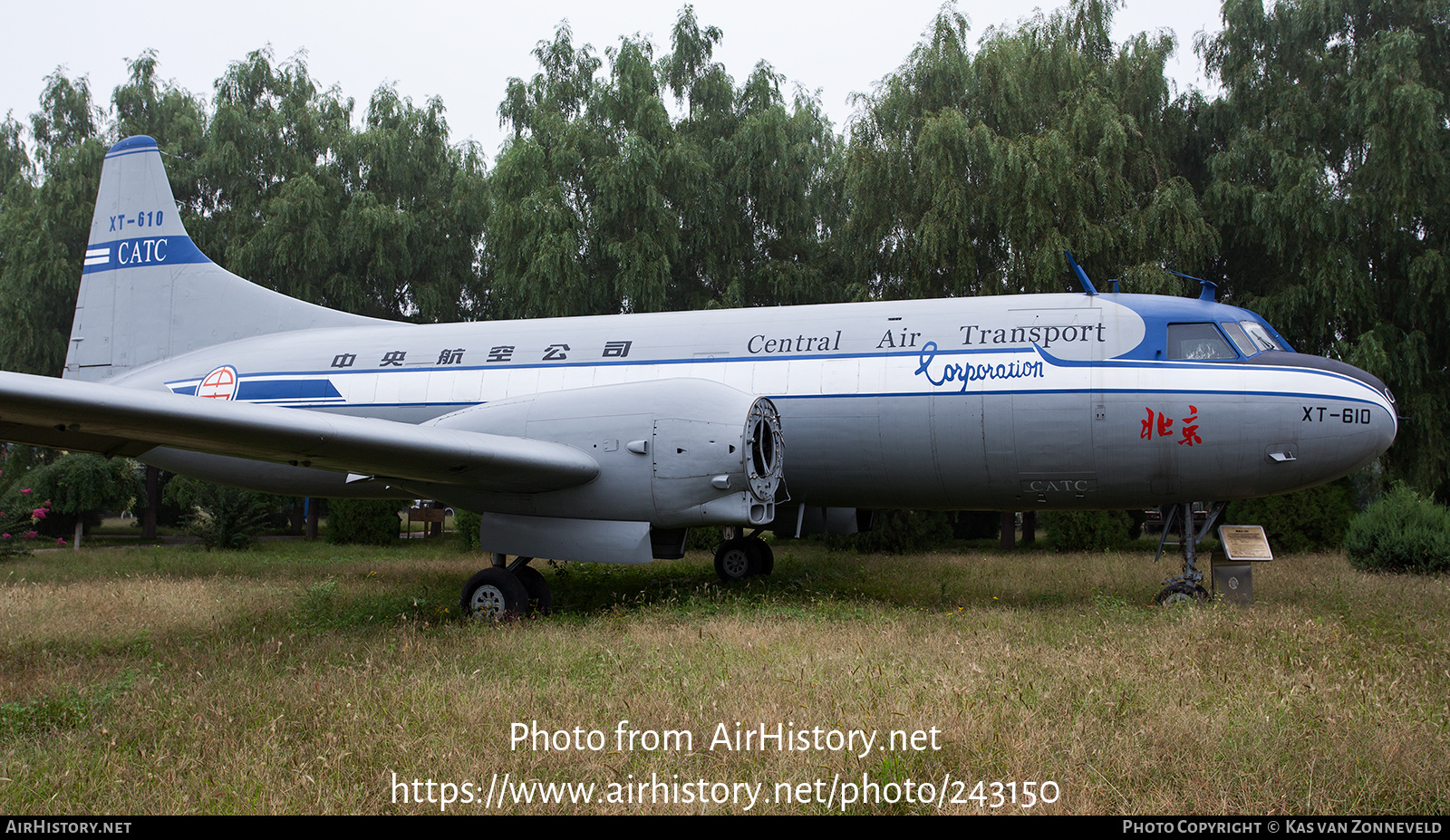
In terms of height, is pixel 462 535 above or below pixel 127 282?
below

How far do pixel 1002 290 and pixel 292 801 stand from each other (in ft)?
49.2

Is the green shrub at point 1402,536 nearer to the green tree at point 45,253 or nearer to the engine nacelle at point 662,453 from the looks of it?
the engine nacelle at point 662,453

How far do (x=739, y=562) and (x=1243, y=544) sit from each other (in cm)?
674

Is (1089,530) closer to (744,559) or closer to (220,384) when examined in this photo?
(744,559)

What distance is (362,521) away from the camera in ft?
66.4

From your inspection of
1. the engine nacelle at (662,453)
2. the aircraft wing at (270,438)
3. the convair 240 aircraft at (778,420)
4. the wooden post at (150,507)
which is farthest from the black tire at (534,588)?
the wooden post at (150,507)

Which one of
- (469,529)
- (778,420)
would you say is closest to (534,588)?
(778,420)

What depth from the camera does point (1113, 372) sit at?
30.7ft

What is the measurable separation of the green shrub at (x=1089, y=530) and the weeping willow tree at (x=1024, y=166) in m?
5.09

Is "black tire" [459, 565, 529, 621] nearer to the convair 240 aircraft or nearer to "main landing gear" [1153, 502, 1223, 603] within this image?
the convair 240 aircraft

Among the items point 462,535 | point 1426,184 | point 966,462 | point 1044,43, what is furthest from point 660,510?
point 1426,184

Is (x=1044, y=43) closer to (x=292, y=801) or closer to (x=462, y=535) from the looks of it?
(x=462, y=535)

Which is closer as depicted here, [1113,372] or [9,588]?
[1113,372]
